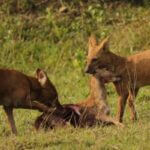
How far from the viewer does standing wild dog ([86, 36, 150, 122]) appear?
11359 millimetres

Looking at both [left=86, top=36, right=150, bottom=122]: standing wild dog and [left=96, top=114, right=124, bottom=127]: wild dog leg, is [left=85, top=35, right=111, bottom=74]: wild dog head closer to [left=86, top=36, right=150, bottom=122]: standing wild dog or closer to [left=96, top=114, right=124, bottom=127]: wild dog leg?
[left=86, top=36, right=150, bottom=122]: standing wild dog

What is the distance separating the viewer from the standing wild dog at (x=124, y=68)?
37.3 ft

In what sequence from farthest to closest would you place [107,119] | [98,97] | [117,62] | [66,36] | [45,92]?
1. [66,36]
2. [117,62]
3. [45,92]
4. [98,97]
5. [107,119]

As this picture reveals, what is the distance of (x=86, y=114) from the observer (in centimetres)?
1034

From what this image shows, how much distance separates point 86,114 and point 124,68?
1.49 m

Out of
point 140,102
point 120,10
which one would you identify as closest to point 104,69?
point 140,102

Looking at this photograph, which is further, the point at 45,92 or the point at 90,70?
the point at 90,70

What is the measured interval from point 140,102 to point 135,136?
3.74 meters

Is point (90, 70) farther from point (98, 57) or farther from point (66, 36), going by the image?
point (66, 36)

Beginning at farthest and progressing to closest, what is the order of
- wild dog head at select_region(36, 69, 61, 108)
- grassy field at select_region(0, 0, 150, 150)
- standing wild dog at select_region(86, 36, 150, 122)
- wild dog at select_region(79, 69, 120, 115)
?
grassy field at select_region(0, 0, 150, 150) < standing wild dog at select_region(86, 36, 150, 122) < wild dog head at select_region(36, 69, 61, 108) < wild dog at select_region(79, 69, 120, 115)

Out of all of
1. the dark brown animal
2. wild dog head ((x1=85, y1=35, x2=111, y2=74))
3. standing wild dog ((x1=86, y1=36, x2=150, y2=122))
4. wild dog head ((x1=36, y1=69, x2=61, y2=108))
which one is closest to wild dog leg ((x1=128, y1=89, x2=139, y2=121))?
standing wild dog ((x1=86, y1=36, x2=150, y2=122))

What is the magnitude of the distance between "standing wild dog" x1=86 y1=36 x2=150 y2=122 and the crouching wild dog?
0.71 metres

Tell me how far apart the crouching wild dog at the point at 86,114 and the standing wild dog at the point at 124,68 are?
2.34 ft

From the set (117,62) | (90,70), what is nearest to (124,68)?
(117,62)
